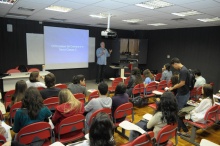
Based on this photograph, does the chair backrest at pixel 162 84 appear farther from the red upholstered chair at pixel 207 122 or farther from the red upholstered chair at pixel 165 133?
the red upholstered chair at pixel 165 133

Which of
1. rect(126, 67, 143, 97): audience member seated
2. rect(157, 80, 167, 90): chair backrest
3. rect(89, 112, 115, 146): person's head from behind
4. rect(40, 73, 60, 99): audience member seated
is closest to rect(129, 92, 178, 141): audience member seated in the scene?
rect(89, 112, 115, 146): person's head from behind

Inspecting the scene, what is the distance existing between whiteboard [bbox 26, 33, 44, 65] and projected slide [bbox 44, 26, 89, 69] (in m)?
0.17

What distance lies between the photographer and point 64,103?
2557 millimetres

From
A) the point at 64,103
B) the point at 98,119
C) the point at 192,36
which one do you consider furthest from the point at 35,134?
the point at 192,36

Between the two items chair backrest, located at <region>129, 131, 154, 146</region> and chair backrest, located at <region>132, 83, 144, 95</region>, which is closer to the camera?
chair backrest, located at <region>129, 131, 154, 146</region>

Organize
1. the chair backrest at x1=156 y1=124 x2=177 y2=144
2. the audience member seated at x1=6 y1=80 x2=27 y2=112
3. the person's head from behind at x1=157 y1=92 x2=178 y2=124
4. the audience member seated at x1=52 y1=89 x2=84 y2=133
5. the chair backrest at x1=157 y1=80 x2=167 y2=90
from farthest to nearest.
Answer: the chair backrest at x1=157 y1=80 x2=167 y2=90 < the audience member seated at x1=6 y1=80 x2=27 y2=112 < the audience member seated at x1=52 y1=89 x2=84 y2=133 < the person's head from behind at x1=157 y1=92 x2=178 y2=124 < the chair backrest at x1=156 y1=124 x2=177 y2=144

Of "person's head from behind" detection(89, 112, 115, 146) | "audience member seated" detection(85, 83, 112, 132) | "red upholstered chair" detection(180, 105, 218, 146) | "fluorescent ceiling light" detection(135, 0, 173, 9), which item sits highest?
"fluorescent ceiling light" detection(135, 0, 173, 9)

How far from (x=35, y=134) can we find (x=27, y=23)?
19.7ft

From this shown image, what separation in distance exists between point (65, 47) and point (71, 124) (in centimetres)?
594

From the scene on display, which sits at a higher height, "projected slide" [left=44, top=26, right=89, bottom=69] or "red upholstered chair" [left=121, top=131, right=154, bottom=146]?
"projected slide" [left=44, top=26, right=89, bottom=69]

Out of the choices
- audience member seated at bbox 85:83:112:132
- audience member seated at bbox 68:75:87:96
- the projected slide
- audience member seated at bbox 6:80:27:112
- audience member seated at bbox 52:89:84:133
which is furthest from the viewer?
the projected slide

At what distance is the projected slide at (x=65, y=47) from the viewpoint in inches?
289

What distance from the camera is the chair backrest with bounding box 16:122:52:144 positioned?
1.97 metres

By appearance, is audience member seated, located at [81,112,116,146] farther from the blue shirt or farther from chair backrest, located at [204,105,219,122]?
the blue shirt
